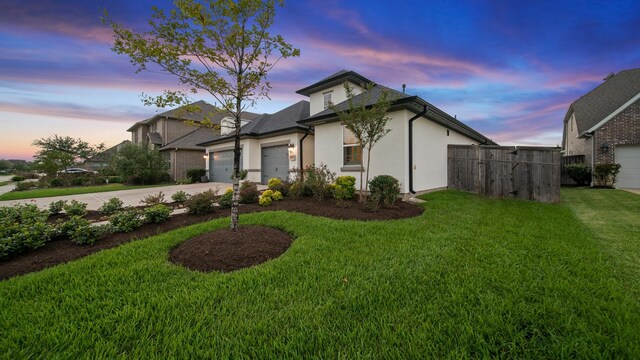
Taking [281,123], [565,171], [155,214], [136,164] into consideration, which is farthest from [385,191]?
[136,164]

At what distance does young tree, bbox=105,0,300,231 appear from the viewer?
11.0ft

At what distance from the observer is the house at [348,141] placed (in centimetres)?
778

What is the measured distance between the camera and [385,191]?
6730mm

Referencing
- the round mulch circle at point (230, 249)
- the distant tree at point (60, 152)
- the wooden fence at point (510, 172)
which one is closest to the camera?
the round mulch circle at point (230, 249)

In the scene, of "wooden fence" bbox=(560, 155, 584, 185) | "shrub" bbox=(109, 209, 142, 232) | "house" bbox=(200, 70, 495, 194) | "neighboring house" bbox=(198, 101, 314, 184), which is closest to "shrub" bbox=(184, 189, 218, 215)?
"shrub" bbox=(109, 209, 142, 232)

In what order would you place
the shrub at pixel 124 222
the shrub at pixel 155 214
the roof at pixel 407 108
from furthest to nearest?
the roof at pixel 407 108 < the shrub at pixel 155 214 < the shrub at pixel 124 222

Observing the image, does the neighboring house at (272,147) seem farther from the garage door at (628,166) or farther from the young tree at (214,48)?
the garage door at (628,166)

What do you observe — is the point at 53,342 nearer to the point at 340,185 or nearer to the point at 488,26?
the point at 340,185

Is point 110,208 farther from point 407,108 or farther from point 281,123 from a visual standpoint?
point 281,123

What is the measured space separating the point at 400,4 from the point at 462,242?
24.7 ft

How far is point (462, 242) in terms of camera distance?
3771 mm

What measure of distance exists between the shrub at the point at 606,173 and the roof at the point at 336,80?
494 inches

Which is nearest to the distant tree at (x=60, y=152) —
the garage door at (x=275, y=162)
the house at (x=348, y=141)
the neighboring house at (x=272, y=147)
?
the neighboring house at (x=272, y=147)

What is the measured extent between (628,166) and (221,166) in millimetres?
23522
